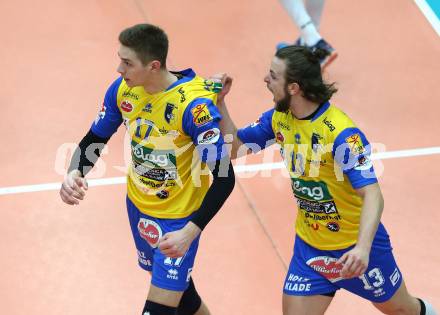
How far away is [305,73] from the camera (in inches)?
187

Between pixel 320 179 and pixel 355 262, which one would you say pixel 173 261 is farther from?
pixel 355 262

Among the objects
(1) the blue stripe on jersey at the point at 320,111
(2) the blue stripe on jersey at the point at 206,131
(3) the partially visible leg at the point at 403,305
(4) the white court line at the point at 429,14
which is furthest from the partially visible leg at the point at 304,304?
(4) the white court line at the point at 429,14

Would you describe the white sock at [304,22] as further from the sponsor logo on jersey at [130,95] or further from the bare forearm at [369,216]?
the bare forearm at [369,216]

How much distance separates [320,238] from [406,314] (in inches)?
31.2

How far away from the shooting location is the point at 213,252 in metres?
6.75

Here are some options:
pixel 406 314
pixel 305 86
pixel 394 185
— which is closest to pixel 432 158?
pixel 394 185

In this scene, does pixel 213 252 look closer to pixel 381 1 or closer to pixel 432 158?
pixel 432 158

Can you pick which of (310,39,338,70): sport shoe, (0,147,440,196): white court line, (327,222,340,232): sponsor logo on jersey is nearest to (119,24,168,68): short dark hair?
(327,222,340,232): sponsor logo on jersey

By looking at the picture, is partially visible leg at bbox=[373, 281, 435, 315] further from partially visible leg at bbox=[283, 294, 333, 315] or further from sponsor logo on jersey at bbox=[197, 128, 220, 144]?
sponsor logo on jersey at bbox=[197, 128, 220, 144]

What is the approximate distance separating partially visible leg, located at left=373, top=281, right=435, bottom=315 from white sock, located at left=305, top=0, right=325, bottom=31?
4300 millimetres

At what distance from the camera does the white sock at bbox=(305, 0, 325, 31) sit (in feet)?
29.0

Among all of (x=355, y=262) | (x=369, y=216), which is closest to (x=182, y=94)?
(x=369, y=216)

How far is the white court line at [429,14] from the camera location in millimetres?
9930

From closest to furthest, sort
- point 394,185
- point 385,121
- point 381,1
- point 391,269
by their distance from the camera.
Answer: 1. point 391,269
2. point 394,185
3. point 385,121
4. point 381,1
